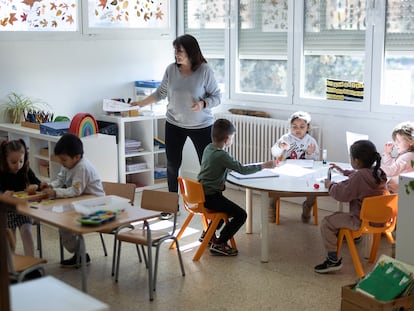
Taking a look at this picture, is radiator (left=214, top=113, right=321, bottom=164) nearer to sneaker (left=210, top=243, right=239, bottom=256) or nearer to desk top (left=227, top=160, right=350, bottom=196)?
desk top (left=227, top=160, right=350, bottom=196)

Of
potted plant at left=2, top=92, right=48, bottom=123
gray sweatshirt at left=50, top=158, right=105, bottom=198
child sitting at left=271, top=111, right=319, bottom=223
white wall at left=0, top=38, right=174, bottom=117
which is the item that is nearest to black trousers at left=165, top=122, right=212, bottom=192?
child sitting at left=271, top=111, right=319, bottom=223

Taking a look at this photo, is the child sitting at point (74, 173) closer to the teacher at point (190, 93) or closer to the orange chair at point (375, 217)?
the teacher at point (190, 93)

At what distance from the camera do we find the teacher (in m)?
5.46

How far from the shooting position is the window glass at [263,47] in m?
6.32

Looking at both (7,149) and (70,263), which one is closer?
(7,149)

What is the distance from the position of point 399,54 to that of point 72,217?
3.14 meters

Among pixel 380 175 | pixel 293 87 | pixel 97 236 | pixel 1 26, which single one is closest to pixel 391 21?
pixel 293 87

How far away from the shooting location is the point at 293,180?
15.4 ft

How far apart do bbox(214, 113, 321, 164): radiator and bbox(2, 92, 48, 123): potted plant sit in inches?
75.8

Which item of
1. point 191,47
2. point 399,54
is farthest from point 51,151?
point 399,54

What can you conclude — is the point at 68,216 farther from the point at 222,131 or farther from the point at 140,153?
the point at 140,153

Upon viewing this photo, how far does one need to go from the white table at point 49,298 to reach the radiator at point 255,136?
12.6 ft

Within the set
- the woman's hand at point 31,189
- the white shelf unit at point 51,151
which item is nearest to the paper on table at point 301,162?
the white shelf unit at point 51,151

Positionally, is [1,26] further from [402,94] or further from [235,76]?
[402,94]
